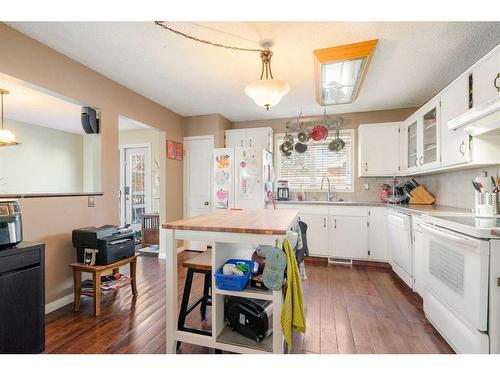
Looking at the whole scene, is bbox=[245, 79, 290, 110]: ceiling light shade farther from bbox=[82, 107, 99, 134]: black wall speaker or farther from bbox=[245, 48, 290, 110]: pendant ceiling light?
bbox=[82, 107, 99, 134]: black wall speaker

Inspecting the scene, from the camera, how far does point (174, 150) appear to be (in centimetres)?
423

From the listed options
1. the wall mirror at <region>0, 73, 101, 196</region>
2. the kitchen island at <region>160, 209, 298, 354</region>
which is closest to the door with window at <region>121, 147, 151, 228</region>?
the wall mirror at <region>0, 73, 101, 196</region>

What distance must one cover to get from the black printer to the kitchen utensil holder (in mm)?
3246

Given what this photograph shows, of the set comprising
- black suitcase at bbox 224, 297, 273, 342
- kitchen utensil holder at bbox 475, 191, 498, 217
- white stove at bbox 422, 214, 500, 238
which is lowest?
black suitcase at bbox 224, 297, 273, 342

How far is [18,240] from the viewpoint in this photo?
164cm

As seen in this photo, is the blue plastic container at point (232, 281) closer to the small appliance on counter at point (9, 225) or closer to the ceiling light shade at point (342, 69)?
the small appliance on counter at point (9, 225)

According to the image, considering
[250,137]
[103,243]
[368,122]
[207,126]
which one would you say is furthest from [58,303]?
[368,122]

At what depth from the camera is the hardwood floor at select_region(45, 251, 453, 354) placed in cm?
175

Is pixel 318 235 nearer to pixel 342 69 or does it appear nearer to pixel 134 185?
pixel 342 69

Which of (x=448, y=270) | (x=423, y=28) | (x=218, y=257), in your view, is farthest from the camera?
(x=423, y=28)

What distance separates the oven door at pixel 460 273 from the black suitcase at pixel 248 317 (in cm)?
125
